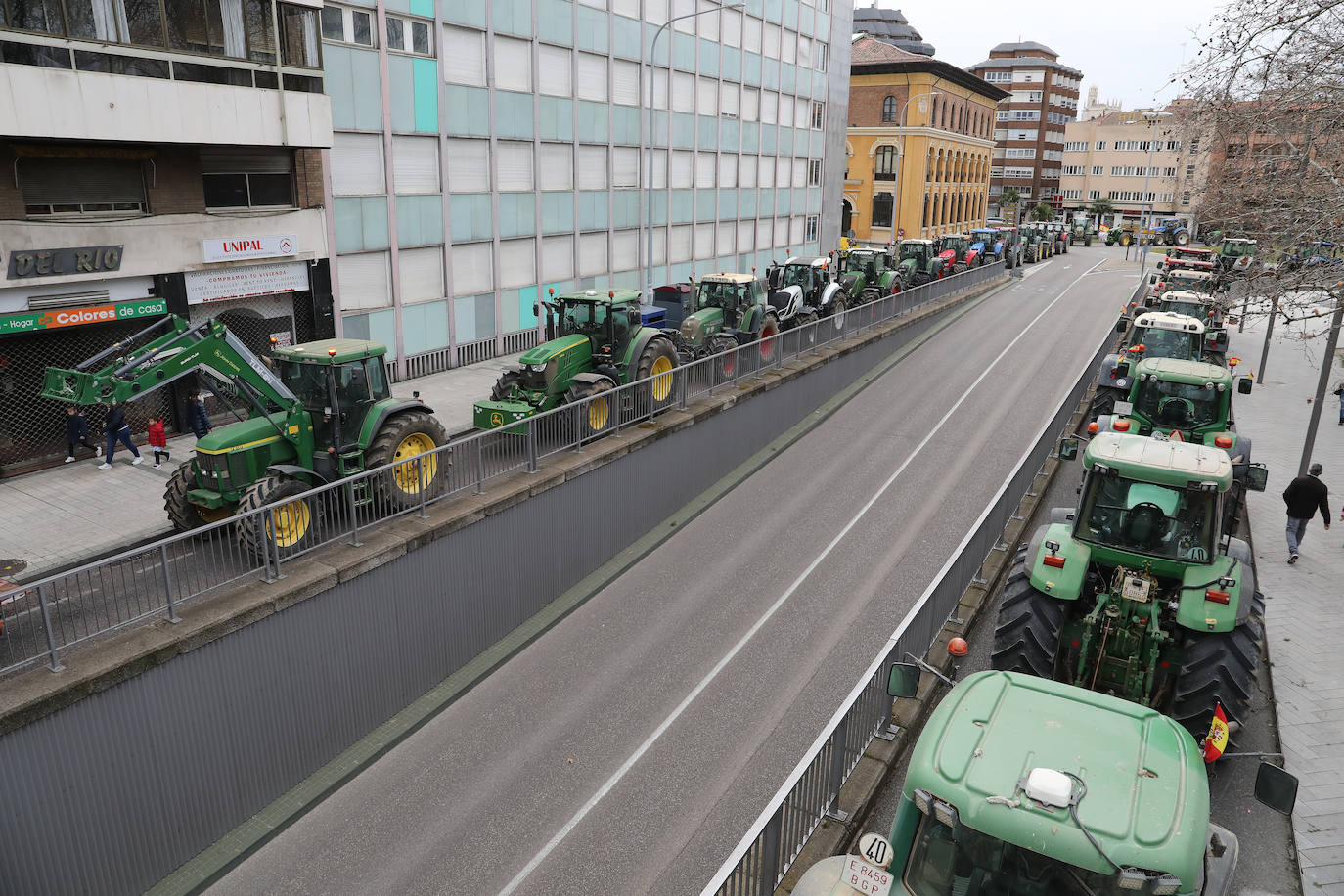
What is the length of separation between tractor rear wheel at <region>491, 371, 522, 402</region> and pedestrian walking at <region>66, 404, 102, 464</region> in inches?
282

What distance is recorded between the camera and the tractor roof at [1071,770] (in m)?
4.33

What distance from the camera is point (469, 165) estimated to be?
23.8 metres

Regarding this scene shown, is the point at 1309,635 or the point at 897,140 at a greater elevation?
the point at 897,140

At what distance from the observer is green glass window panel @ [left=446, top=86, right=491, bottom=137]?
22906mm

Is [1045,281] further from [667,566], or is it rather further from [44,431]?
[44,431]

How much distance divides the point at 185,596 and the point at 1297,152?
12908 millimetres

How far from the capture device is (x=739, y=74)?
36.1 metres

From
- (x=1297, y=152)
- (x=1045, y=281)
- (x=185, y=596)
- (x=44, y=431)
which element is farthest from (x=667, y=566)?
(x=1045, y=281)

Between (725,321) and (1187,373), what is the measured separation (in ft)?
34.3

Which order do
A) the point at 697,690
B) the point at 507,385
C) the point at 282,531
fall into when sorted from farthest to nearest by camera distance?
the point at 507,385 < the point at 697,690 < the point at 282,531

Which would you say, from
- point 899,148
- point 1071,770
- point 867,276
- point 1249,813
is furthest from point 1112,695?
point 899,148

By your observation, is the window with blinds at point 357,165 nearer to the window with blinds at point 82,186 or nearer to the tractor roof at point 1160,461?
the window with blinds at point 82,186

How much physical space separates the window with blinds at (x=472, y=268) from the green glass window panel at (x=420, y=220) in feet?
2.71

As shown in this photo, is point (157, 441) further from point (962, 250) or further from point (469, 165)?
point (962, 250)
